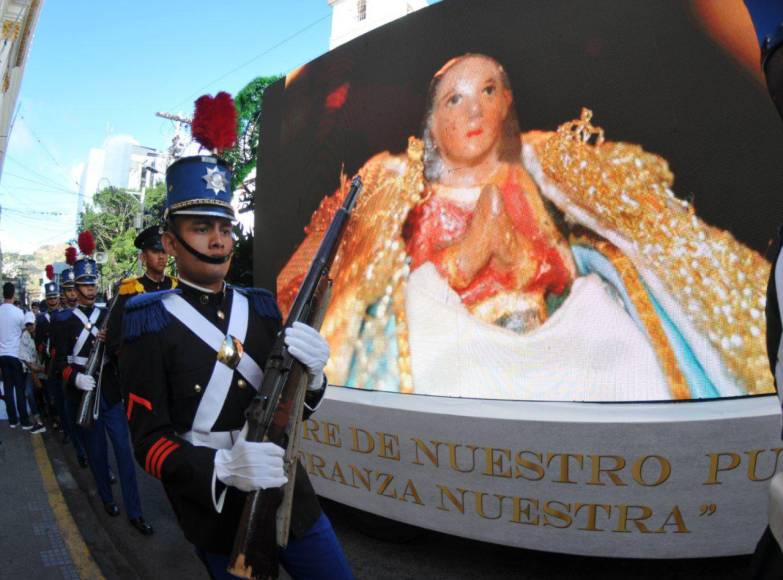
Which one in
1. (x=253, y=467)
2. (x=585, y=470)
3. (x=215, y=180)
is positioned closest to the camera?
(x=253, y=467)

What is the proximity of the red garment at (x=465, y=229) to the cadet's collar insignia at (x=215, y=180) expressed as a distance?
6.07 feet

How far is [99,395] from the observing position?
4.40m

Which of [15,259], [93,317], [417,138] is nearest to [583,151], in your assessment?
[417,138]

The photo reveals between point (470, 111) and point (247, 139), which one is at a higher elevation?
point (247, 139)

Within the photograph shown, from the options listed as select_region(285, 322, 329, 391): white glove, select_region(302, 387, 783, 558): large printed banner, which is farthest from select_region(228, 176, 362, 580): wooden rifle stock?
select_region(302, 387, 783, 558): large printed banner

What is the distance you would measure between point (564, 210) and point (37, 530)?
4.01m

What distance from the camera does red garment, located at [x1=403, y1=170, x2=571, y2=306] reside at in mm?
3311

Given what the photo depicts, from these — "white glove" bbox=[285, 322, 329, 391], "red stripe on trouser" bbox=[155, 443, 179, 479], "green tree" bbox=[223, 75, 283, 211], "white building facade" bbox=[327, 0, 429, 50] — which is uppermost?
"white building facade" bbox=[327, 0, 429, 50]

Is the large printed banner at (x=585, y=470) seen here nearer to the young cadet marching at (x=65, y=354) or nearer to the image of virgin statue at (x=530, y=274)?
the image of virgin statue at (x=530, y=274)

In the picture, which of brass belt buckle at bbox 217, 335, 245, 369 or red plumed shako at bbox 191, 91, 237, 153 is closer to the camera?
brass belt buckle at bbox 217, 335, 245, 369

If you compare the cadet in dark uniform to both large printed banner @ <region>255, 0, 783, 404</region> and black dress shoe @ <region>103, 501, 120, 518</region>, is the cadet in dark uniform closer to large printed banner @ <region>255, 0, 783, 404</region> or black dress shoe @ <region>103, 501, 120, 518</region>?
large printed banner @ <region>255, 0, 783, 404</region>

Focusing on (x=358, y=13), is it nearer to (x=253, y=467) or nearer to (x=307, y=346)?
(x=307, y=346)

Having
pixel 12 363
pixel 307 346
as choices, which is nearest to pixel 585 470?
pixel 307 346

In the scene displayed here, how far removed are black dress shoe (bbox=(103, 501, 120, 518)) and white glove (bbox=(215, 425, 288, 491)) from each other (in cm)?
326
